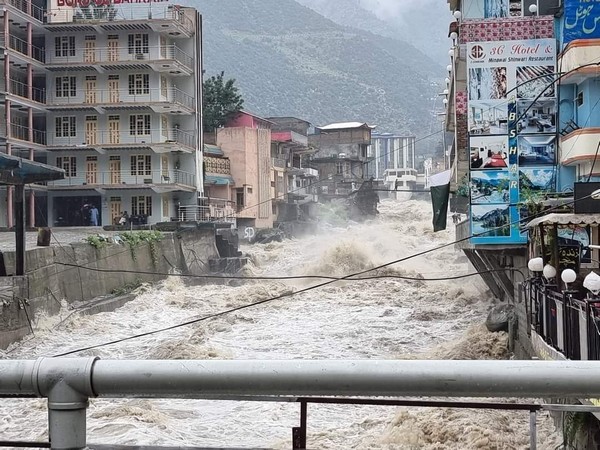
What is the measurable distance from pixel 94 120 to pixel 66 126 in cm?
164

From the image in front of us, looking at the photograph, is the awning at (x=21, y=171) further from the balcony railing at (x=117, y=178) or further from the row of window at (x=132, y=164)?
the row of window at (x=132, y=164)

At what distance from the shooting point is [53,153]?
43.7m

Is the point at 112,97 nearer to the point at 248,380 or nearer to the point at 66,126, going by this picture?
the point at 66,126

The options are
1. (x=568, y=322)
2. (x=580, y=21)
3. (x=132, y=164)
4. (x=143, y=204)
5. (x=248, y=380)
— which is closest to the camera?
(x=248, y=380)

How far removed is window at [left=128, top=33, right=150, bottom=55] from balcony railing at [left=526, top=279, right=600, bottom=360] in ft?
110

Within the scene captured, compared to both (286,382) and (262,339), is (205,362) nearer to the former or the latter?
(286,382)

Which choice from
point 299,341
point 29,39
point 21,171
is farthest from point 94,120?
point 299,341

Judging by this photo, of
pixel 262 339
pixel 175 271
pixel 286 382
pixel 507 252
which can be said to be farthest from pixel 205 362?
pixel 175 271

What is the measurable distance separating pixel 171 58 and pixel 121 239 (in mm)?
14017

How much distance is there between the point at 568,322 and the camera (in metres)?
9.83

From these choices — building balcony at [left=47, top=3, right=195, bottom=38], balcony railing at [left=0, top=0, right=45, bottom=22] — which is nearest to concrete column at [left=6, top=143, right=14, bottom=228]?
balcony railing at [left=0, top=0, right=45, bottom=22]

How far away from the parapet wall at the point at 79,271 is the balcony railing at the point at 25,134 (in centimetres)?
1036

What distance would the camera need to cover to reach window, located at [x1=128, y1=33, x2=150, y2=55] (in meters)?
42.8

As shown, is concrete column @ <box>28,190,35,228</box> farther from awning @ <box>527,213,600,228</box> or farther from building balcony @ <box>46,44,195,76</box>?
awning @ <box>527,213,600,228</box>
